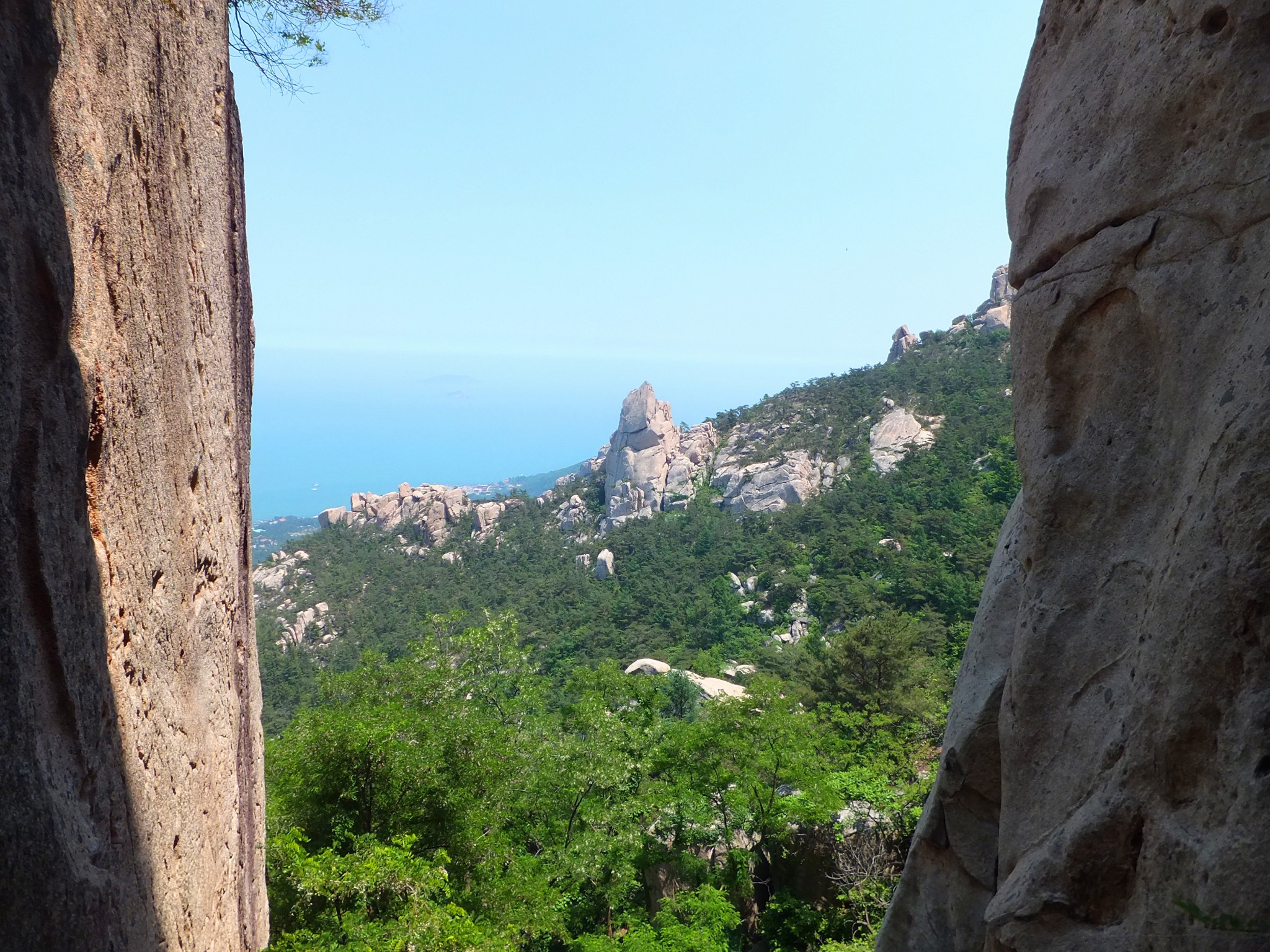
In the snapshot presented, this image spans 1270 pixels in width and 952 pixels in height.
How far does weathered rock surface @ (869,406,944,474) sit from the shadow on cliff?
51467 mm

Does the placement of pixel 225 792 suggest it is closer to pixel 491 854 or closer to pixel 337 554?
pixel 491 854

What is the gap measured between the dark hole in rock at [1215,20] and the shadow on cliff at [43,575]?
4968 millimetres

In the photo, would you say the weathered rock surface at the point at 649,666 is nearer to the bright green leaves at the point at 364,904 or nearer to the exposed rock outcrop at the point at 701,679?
the exposed rock outcrop at the point at 701,679

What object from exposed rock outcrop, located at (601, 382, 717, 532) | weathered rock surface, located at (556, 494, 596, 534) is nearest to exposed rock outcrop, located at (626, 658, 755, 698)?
exposed rock outcrop, located at (601, 382, 717, 532)

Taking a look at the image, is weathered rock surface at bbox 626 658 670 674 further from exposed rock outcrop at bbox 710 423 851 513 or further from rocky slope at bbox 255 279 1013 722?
exposed rock outcrop at bbox 710 423 851 513

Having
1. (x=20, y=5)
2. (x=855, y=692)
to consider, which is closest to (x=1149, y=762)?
(x=20, y=5)

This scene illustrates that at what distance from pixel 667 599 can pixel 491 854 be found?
35.9 m

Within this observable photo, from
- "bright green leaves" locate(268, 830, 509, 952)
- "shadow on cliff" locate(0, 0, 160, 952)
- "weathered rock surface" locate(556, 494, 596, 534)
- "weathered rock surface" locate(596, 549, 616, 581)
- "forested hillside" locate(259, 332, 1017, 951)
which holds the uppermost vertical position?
"shadow on cliff" locate(0, 0, 160, 952)

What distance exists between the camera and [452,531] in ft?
228

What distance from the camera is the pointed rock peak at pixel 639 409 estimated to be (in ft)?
237

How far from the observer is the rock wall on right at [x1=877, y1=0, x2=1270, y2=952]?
282cm

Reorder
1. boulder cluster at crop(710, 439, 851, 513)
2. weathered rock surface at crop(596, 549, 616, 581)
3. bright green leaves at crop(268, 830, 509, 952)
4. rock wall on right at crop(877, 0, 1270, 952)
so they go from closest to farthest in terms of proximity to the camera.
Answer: rock wall on right at crop(877, 0, 1270, 952) → bright green leaves at crop(268, 830, 509, 952) → weathered rock surface at crop(596, 549, 616, 581) → boulder cluster at crop(710, 439, 851, 513)

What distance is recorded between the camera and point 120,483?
392 centimetres

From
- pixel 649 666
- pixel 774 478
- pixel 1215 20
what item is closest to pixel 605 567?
pixel 774 478
